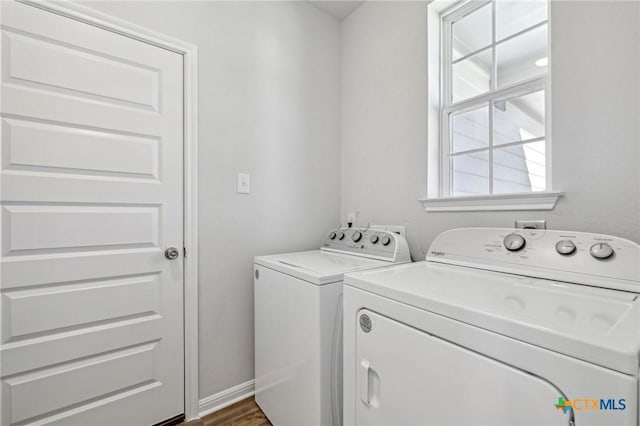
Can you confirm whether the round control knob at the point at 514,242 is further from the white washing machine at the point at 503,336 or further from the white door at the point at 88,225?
the white door at the point at 88,225

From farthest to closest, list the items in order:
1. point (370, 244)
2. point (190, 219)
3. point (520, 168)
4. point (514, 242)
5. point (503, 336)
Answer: point (370, 244) → point (190, 219) → point (520, 168) → point (514, 242) → point (503, 336)

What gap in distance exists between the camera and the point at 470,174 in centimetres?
167

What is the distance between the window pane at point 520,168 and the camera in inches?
54.4

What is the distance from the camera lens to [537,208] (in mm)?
1246

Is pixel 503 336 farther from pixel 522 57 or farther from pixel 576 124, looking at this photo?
pixel 522 57

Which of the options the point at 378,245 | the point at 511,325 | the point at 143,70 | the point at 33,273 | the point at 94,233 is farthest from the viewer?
the point at 378,245

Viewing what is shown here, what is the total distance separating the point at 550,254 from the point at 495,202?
364 mm

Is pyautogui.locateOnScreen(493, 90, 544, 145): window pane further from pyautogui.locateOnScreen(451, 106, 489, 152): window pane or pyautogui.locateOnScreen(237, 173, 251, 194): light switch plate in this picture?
pyautogui.locateOnScreen(237, 173, 251, 194): light switch plate

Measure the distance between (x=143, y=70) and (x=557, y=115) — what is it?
191 cm

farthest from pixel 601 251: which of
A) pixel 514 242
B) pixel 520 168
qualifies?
pixel 520 168

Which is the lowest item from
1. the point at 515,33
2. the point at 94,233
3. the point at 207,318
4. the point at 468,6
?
the point at 207,318

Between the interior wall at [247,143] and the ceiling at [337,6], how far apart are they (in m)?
0.05

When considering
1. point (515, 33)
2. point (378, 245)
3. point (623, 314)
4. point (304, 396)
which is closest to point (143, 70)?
point (378, 245)

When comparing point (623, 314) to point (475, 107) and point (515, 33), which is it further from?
point (515, 33)
